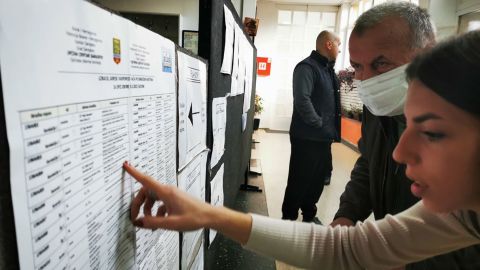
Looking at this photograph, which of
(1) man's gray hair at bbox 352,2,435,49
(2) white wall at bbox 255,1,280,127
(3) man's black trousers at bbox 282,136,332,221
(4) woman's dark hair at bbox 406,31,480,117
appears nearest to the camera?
(4) woman's dark hair at bbox 406,31,480,117

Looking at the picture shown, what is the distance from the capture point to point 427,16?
0.92 meters

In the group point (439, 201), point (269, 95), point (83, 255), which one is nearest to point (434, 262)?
point (439, 201)

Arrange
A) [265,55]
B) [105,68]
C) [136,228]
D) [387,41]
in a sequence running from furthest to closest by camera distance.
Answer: [265,55] → [387,41] → [136,228] → [105,68]

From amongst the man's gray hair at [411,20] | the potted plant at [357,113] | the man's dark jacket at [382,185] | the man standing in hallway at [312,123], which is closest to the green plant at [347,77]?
the potted plant at [357,113]

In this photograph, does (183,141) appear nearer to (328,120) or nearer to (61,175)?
(61,175)

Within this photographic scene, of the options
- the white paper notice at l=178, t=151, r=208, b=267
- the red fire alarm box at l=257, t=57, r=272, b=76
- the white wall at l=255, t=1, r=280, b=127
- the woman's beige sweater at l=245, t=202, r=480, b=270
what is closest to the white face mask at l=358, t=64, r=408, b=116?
the woman's beige sweater at l=245, t=202, r=480, b=270

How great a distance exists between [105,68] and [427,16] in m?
0.95

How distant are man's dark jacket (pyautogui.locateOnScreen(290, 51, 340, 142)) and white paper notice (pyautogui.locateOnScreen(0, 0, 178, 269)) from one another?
173 centimetres

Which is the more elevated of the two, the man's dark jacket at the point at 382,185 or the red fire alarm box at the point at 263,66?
the red fire alarm box at the point at 263,66

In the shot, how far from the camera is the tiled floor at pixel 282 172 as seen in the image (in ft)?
8.94

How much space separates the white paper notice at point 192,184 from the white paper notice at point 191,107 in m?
0.02

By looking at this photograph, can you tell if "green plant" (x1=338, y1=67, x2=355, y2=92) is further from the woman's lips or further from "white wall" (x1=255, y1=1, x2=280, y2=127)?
the woman's lips

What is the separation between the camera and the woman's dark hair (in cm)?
44

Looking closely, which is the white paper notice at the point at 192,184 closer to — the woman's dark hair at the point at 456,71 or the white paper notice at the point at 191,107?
the white paper notice at the point at 191,107
